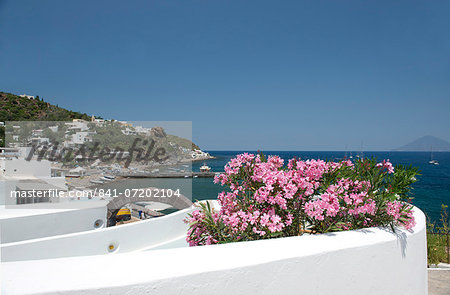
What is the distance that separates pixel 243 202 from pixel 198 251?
1173mm

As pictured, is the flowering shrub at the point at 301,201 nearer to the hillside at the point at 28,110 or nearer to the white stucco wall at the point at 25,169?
the white stucco wall at the point at 25,169

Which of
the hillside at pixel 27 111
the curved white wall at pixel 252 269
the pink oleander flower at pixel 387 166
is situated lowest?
the curved white wall at pixel 252 269

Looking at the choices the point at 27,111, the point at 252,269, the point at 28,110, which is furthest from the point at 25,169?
the point at 28,110

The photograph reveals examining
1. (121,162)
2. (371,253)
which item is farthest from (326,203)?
(121,162)

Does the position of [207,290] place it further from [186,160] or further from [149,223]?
[186,160]

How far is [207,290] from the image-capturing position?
158 centimetres

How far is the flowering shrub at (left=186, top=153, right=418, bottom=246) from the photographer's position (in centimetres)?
246

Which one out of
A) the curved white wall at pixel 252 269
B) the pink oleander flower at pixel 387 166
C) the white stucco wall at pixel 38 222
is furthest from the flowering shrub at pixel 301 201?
the white stucco wall at pixel 38 222

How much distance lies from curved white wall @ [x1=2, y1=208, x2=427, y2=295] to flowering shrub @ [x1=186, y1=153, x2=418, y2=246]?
0.77ft

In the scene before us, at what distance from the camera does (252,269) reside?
5.63 ft

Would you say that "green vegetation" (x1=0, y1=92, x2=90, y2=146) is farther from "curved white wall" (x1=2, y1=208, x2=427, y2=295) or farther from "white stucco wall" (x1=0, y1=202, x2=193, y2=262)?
"curved white wall" (x1=2, y1=208, x2=427, y2=295)

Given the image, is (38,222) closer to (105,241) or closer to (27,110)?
(105,241)

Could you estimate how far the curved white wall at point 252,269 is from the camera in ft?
4.54

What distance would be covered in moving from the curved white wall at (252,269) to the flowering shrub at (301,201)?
0.77ft
